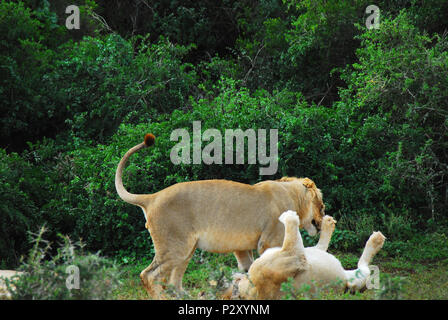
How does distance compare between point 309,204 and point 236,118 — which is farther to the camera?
point 236,118

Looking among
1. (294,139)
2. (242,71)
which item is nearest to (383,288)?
(294,139)

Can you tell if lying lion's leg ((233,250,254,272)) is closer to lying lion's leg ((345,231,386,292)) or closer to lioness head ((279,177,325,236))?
lioness head ((279,177,325,236))

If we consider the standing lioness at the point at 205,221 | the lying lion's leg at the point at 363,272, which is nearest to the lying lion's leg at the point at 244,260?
the standing lioness at the point at 205,221

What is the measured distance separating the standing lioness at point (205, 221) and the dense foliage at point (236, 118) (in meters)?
2.75

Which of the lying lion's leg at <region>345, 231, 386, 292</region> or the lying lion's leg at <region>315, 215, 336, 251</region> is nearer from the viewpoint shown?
the lying lion's leg at <region>345, 231, 386, 292</region>

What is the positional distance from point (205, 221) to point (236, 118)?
3.89m

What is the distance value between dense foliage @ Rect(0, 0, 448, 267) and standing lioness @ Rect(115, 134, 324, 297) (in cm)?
275

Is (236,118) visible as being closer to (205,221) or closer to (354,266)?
(354,266)

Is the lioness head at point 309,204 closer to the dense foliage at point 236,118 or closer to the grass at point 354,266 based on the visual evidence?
the grass at point 354,266

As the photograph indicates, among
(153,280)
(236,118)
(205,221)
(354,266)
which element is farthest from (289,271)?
(236,118)

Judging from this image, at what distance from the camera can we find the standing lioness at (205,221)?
21.5 ft

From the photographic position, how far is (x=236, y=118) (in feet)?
33.6

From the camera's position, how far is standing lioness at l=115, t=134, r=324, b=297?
21.5 feet

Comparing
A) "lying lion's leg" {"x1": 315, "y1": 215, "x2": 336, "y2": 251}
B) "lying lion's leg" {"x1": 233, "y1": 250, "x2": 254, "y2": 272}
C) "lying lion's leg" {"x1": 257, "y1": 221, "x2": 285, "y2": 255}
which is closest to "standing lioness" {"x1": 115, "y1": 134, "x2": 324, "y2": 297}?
"lying lion's leg" {"x1": 257, "y1": 221, "x2": 285, "y2": 255}
